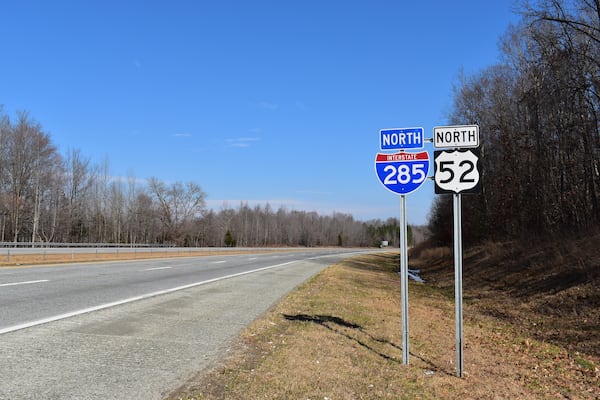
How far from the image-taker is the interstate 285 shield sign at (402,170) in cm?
553

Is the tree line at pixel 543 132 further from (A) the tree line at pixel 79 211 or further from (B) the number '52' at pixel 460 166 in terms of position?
(A) the tree line at pixel 79 211

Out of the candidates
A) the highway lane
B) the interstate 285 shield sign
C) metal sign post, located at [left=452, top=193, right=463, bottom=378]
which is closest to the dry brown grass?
metal sign post, located at [left=452, top=193, right=463, bottom=378]

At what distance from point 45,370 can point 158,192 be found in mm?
92900

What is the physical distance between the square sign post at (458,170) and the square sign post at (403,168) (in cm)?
20

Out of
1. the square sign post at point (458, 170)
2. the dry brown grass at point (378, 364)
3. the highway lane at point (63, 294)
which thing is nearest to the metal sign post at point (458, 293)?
the square sign post at point (458, 170)

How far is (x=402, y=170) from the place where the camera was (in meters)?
5.63

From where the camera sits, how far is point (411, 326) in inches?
328

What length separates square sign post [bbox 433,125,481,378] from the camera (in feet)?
17.3

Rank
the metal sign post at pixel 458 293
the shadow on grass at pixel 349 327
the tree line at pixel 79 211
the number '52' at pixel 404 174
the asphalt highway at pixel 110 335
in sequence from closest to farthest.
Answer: the asphalt highway at pixel 110 335 → the metal sign post at pixel 458 293 → the number '52' at pixel 404 174 → the shadow on grass at pixel 349 327 → the tree line at pixel 79 211

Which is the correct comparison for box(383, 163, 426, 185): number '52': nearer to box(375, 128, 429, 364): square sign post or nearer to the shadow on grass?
box(375, 128, 429, 364): square sign post

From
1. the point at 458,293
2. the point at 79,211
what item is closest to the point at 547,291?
the point at 458,293

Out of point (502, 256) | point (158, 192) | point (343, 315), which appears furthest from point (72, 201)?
point (343, 315)

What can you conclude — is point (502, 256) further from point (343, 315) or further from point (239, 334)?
point (239, 334)

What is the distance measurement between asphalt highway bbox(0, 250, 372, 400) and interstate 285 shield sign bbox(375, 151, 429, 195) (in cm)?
330
